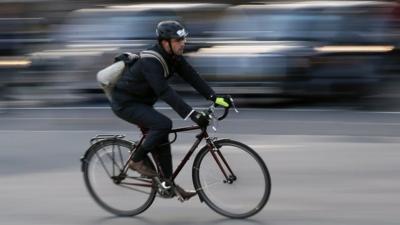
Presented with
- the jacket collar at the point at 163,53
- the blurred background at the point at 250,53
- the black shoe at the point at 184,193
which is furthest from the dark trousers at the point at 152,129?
the blurred background at the point at 250,53

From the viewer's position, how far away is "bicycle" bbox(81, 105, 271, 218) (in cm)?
661

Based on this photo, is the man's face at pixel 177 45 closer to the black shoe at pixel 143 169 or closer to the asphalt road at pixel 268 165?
the black shoe at pixel 143 169

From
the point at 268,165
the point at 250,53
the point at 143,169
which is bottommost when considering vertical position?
the point at 143,169

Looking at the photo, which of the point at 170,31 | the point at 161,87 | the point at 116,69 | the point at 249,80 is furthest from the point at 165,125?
the point at 249,80

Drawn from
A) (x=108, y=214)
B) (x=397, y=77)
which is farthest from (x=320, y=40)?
(x=108, y=214)

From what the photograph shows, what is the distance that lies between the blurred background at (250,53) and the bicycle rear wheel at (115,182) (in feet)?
22.2

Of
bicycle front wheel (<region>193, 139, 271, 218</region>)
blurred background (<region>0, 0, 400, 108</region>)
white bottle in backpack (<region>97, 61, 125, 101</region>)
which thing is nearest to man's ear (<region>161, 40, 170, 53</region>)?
white bottle in backpack (<region>97, 61, 125, 101</region>)

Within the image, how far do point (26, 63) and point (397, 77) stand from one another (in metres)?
6.13

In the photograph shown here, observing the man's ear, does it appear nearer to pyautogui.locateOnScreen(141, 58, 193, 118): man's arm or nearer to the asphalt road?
pyautogui.locateOnScreen(141, 58, 193, 118): man's arm

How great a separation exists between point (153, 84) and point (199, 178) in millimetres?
837

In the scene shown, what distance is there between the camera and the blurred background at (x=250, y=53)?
13.8 metres

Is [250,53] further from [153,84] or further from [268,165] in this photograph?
[153,84]

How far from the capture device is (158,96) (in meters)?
6.53

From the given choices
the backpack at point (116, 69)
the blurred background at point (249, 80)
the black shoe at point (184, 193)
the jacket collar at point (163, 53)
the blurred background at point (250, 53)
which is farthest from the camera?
the blurred background at point (250, 53)
